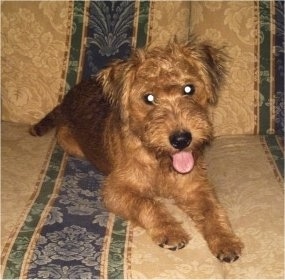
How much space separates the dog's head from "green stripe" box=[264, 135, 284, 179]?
2.00 ft

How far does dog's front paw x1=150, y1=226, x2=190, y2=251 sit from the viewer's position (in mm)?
2486

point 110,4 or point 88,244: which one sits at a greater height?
point 110,4

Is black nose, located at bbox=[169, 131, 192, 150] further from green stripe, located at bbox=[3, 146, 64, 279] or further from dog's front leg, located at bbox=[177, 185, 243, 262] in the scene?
green stripe, located at bbox=[3, 146, 64, 279]

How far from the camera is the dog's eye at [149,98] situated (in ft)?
9.48

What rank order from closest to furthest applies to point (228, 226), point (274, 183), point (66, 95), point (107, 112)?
point (228, 226), point (274, 183), point (107, 112), point (66, 95)

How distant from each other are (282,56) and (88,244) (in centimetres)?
213

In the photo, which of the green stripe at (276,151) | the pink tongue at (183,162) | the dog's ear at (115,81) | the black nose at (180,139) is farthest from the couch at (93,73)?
the dog's ear at (115,81)

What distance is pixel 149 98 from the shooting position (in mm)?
2902

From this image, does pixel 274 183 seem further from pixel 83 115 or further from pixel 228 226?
pixel 83 115

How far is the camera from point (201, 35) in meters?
3.70

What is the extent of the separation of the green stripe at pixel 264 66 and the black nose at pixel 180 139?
120 centimetres

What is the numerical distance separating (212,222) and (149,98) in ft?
2.62

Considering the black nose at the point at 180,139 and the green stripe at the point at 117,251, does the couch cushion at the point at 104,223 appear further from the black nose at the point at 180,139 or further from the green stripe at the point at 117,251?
the black nose at the point at 180,139

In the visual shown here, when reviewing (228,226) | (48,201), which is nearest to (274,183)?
(228,226)
